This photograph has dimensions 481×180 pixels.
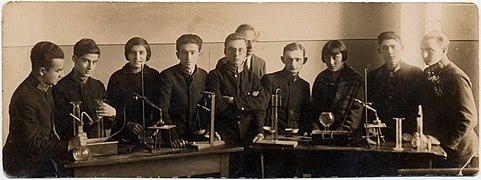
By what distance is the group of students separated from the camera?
6.75ft

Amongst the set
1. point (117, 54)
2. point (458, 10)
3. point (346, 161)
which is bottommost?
point (346, 161)

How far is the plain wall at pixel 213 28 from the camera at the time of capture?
2.04 meters

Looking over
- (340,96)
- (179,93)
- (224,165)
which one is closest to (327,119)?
(340,96)

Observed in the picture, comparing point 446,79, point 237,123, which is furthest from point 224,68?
point 446,79

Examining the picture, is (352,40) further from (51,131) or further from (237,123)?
(51,131)

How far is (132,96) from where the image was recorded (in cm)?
207

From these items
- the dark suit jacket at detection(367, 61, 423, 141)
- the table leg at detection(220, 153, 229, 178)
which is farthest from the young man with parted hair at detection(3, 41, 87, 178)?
the dark suit jacket at detection(367, 61, 423, 141)

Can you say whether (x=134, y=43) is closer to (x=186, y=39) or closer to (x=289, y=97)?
(x=186, y=39)

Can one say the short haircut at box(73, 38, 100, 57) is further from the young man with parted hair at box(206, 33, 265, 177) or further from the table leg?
the table leg

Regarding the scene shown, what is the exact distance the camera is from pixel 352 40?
2086 millimetres

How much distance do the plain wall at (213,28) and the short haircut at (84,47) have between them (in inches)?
0.6

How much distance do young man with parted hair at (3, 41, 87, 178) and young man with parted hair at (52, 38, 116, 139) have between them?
0.8 inches

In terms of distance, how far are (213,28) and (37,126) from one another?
589 mm

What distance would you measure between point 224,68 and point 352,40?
15.3 inches
